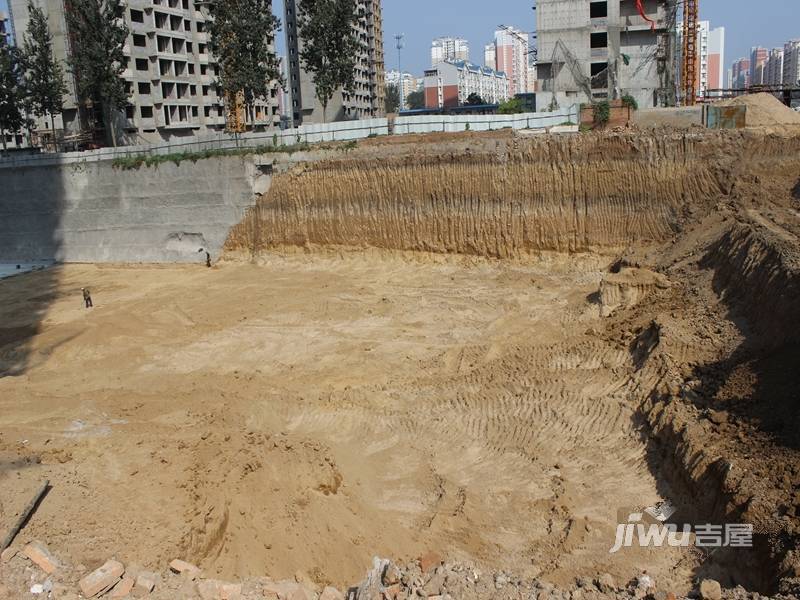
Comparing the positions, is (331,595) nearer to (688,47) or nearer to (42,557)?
(42,557)

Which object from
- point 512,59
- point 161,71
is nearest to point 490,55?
point 512,59

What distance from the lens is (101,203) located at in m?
31.4

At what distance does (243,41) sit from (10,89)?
14.3m

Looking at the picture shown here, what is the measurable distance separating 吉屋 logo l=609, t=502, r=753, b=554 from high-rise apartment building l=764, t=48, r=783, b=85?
15230cm

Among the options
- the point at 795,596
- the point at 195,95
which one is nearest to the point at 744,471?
the point at 795,596

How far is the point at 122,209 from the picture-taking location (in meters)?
31.0

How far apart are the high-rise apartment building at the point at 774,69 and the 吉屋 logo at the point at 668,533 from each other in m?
152

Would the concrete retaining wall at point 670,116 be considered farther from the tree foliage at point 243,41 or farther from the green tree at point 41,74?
the green tree at point 41,74

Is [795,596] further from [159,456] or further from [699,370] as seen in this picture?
[159,456]

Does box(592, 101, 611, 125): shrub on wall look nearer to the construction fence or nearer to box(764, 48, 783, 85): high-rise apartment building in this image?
the construction fence

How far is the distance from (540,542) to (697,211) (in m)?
14.9

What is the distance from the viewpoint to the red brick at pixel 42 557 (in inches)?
327

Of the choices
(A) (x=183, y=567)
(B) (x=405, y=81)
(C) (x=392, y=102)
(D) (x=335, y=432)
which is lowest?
(D) (x=335, y=432)

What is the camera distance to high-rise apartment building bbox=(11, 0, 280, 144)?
49.8 meters
